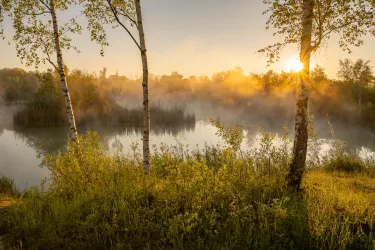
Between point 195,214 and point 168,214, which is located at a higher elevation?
point 195,214

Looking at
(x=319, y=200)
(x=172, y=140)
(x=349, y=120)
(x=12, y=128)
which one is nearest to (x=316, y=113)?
(x=349, y=120)

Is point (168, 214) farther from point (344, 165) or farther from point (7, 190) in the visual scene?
point (344, 165)

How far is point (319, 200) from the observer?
16.5 ft

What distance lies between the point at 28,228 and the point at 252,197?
188 inches

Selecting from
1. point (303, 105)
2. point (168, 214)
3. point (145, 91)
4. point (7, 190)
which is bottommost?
point (7, 190)

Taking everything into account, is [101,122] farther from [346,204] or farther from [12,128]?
[346,204]

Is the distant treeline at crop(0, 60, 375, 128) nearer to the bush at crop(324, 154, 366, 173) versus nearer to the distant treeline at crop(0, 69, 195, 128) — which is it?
the distant treeline at crop(0, 69, 195, 128)

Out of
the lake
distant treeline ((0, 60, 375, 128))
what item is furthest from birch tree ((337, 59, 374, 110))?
the lake

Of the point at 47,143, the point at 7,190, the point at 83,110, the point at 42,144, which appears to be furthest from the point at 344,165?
the point at 83,110

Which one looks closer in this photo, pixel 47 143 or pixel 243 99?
pixel 47 143

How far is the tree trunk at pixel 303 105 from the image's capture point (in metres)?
5.92

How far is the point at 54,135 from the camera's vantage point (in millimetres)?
21344

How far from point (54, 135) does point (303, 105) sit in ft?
70.9

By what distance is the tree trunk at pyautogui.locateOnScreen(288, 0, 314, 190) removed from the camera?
19.4ft
